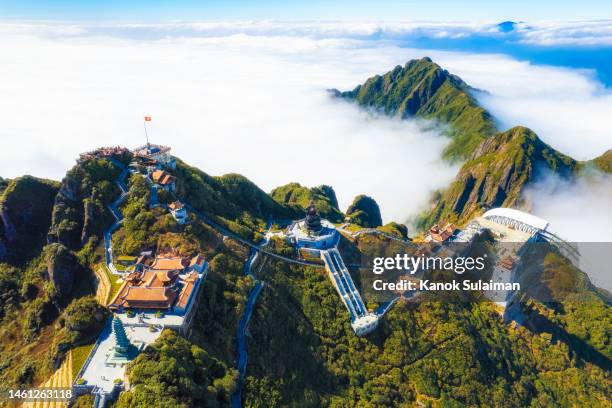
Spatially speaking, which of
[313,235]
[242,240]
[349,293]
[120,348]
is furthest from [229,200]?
[120,348]

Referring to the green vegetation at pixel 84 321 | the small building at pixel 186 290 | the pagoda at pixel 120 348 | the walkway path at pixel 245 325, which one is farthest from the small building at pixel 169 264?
the pagoda at pixel 120 348

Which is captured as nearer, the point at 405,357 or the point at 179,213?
the point at 405,357

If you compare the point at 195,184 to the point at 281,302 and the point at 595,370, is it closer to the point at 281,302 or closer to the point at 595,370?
the point at 281,302

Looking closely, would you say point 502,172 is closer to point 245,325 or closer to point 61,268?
point 245,325

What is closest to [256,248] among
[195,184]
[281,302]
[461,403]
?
[281,302]

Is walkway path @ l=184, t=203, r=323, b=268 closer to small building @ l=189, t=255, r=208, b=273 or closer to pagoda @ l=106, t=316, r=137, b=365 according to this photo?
small building @ l=189, t=255, r=208, b=273

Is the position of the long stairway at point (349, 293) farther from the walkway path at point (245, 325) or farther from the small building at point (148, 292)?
the small building at point (148, 292)
